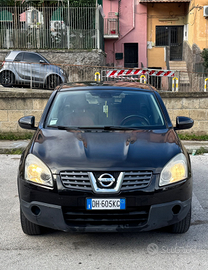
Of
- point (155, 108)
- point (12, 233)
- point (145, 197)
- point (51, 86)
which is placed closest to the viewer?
point (145, 197)

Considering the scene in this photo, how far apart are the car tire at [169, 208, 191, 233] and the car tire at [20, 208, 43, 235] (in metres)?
1.33

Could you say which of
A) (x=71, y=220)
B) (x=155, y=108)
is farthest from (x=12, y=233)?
(x=155, y=108)

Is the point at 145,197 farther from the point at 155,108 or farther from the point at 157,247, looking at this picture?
the point at 155,108

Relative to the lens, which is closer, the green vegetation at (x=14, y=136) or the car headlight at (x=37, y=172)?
the car headlight at (x=37, y=172)

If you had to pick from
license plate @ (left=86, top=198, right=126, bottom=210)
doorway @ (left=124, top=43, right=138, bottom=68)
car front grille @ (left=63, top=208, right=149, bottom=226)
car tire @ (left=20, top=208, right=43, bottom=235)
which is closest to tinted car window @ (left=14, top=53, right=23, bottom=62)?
car tire @ (left=20, top=208, right=43, bottom=235)

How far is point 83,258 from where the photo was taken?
3.66m

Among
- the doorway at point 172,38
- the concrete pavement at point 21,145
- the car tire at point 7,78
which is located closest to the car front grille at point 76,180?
the concrete pavement at point 21,145

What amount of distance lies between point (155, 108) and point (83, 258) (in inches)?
84.3

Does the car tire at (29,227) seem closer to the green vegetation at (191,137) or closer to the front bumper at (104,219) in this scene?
the front bumper at (104,219)

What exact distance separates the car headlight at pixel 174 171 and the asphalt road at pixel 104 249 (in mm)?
643

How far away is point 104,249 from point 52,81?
12.1 metres

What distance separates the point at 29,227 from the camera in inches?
163

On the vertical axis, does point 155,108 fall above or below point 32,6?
below

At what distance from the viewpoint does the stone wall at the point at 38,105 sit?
10359 mm
